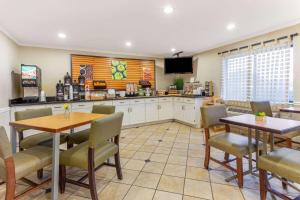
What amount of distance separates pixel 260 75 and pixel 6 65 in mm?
5132

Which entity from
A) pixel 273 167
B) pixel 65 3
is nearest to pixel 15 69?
pixel 65 3

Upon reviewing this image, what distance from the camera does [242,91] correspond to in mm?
4172

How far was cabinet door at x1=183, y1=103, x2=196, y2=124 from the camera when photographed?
479cm

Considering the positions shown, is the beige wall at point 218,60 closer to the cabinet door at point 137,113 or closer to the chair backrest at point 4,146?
the cabinet door at point 137,113

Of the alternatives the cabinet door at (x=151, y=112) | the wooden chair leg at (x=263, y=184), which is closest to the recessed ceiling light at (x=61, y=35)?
the cabinet door at (x=151, y=112)

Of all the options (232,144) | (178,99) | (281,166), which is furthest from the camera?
(178,99)

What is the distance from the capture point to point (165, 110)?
5441mm

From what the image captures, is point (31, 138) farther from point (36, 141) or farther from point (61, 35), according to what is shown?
point (61, 35)

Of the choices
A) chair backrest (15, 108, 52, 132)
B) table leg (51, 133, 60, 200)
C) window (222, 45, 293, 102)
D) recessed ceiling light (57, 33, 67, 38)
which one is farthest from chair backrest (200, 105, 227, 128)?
recessed ceiling light (57, 33, 67, 38)

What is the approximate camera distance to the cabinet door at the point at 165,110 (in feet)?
17.6

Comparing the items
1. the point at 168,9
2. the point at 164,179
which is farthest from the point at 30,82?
the point at 164,179

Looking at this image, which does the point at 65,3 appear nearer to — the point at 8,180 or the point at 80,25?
the point at 80,25

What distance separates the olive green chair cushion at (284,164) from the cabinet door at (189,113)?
302 cm

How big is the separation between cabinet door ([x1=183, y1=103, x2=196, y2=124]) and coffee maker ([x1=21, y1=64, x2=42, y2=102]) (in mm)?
3726
